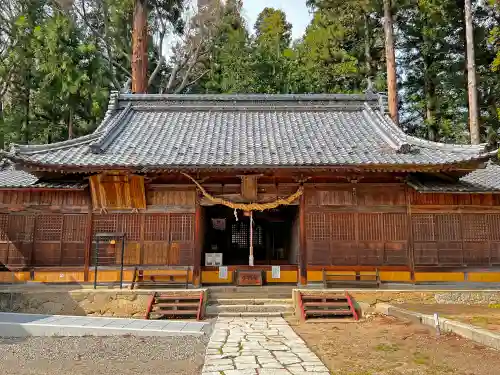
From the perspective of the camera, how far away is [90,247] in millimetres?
12125

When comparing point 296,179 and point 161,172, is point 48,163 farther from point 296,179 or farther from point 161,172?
point 296,179

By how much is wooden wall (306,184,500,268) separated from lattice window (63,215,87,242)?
271 inches

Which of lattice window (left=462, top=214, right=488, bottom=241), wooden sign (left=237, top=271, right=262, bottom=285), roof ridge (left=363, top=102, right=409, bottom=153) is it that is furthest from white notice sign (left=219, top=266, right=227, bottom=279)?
lattice window (left=462, top=214, right=488, bottom=241)

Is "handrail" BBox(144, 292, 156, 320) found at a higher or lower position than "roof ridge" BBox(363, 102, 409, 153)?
lower

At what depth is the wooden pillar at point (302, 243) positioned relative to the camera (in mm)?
11930

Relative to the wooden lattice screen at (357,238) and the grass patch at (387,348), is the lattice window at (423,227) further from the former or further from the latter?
the grass patch at (387,348)

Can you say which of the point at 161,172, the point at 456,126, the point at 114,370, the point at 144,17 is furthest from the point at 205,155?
the point at 456,126

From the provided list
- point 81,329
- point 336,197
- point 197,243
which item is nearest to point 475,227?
point 336,197

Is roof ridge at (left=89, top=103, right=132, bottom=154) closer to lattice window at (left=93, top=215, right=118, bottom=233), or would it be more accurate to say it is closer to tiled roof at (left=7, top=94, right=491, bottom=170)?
tiled roof at (left=7, top=94, right=491, bottom=170)

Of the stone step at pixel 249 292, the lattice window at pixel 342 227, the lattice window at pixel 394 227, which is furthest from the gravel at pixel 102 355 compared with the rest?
the lattice window at pixel 394 227

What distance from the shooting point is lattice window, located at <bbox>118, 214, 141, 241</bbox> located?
12.1 m

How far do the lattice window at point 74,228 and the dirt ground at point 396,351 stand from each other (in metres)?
7.09

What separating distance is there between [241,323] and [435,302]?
5.68m

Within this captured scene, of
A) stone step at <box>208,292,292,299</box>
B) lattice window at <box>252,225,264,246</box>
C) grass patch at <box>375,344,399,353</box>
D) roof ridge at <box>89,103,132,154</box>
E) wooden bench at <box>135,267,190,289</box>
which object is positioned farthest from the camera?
lattice window at <box>252,225,264,246</box>
